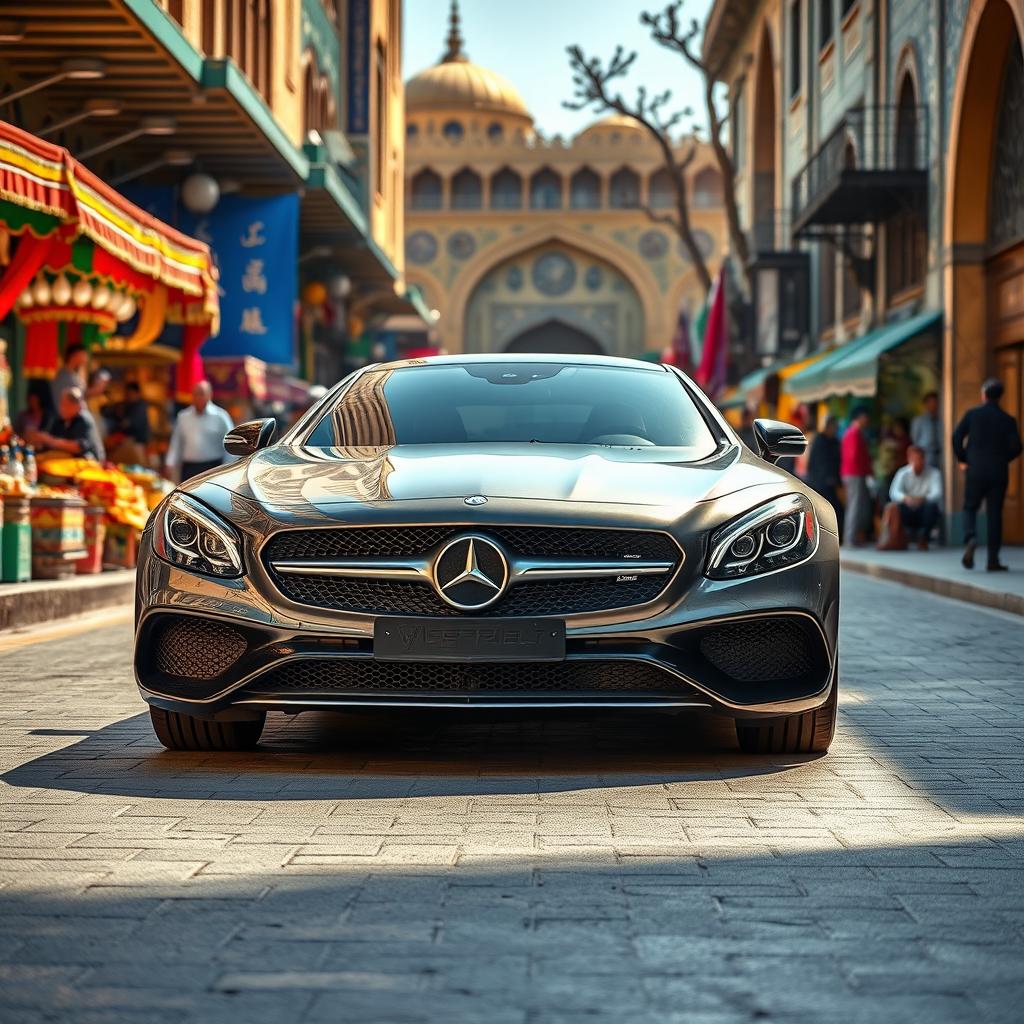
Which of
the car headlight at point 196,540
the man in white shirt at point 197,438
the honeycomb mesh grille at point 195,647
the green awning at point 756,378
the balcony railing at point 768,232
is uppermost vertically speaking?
the balcony railing at point 768,232

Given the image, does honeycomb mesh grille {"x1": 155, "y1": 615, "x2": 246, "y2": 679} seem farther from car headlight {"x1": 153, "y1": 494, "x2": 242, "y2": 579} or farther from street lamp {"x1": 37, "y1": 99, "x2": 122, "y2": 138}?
street lamp {"x1": 37, "y1": 99, "x2": 122, "y2": 138}

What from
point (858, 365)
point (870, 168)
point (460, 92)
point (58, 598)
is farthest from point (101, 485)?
point (460, 92)

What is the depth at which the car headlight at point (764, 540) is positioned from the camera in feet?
18.0

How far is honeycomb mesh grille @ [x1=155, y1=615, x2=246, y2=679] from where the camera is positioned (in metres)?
5.55

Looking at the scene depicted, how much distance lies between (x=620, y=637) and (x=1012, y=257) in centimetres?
1745

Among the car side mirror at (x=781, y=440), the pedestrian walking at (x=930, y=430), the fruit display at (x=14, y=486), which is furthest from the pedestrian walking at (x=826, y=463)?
the car side mirror at (x=781, y=440)

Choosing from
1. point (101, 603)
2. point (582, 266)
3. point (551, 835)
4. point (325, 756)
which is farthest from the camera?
point (582, 266)

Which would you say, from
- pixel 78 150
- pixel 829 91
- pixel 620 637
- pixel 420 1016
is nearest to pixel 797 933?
pixel 420 1016

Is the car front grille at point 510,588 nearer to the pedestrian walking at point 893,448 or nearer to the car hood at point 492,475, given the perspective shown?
the car hood at point 492,475

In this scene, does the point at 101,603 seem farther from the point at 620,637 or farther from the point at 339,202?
the point at 339,202

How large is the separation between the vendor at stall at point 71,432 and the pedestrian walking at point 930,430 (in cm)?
1164

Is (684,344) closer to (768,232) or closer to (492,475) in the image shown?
(768,232)

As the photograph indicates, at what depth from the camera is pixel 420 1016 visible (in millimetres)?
2961

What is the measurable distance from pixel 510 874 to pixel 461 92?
265 ft
